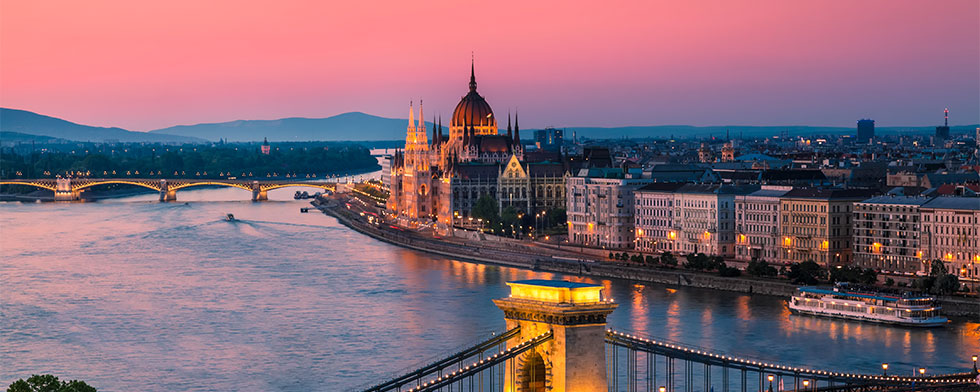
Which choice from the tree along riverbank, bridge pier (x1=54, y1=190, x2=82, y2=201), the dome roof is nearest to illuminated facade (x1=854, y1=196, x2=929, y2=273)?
the tree along riverbank

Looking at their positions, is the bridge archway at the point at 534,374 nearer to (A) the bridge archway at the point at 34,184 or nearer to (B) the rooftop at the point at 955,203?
(B) the rooftop at the point at 955,203

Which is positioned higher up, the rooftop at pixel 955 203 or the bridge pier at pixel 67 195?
the rooftop at pixel 955 203

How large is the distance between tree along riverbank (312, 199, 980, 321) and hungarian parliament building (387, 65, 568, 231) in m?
2.89

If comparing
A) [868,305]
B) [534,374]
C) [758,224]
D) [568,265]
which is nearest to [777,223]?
[758,224]

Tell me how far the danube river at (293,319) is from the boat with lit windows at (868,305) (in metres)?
0.47

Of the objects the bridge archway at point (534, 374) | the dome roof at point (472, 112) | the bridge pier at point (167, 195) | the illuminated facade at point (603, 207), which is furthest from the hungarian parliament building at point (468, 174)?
the bridge archway at point (534, 374)

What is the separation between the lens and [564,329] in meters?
13.7

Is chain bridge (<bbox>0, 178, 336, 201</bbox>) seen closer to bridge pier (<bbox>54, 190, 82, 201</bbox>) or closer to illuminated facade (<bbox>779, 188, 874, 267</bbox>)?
bridge pier (<bbox>54, 190, 82, 201</bbox>)

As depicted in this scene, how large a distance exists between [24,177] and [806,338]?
74850 mm

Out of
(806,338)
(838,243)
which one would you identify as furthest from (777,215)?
(806,338)

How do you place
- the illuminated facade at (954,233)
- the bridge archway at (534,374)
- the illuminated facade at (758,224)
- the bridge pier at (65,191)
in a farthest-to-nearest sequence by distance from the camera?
1. the bridge pier at (65,191)
2. the illuminated facade at (758,224)
3. the illuminated facade at (954,233)
4. the bridge archway at (534,374)

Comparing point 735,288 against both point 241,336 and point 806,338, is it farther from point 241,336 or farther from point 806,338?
point 241,336

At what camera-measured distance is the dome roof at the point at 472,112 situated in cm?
6444

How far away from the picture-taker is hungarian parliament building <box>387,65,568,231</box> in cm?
5600
